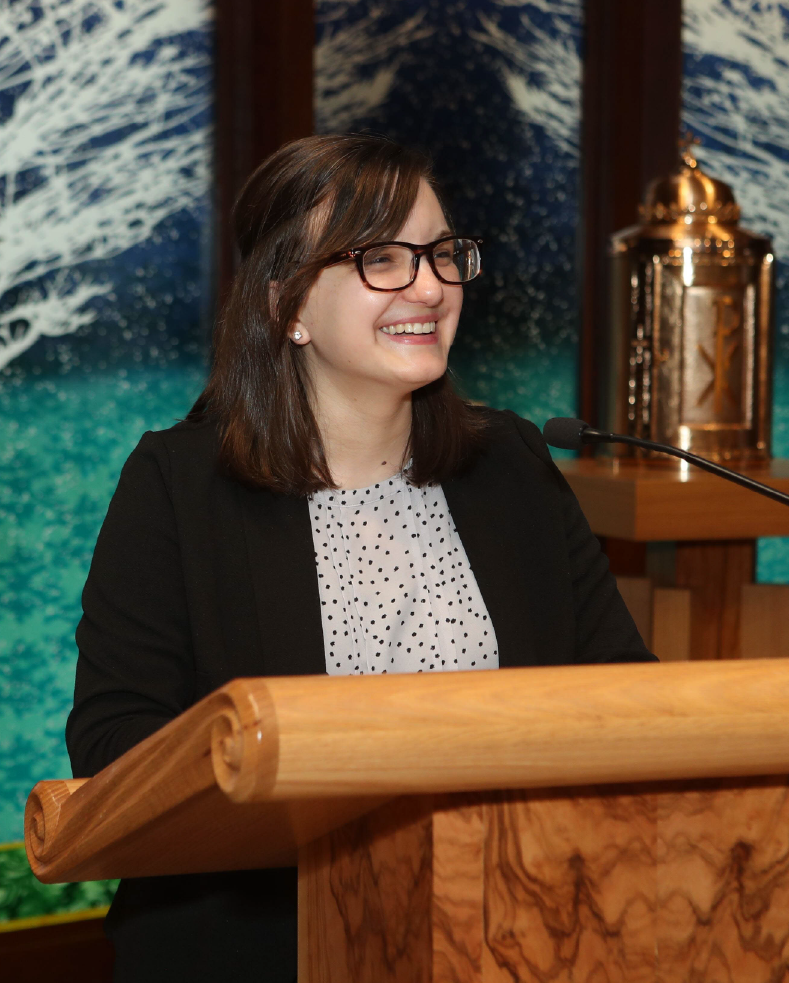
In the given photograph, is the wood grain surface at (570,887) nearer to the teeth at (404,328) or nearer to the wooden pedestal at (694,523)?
the teeth at (404,328)

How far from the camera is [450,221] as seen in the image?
157 cm

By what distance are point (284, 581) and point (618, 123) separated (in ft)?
6.69

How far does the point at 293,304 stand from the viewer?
148 centimetres

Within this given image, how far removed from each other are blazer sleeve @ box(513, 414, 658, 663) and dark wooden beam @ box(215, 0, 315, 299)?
1.30 m

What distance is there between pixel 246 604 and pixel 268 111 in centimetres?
157

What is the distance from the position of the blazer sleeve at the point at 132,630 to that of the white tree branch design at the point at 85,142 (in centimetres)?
125

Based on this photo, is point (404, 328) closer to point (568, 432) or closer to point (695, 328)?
point (568, 432)

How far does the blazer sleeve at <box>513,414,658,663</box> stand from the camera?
5.00 feet

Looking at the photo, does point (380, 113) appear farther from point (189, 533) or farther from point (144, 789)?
point (144, 789)

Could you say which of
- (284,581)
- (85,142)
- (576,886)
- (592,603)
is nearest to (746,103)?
(85,142)

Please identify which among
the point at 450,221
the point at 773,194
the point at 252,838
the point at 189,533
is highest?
the point at 773,194

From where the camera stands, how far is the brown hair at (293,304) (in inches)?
56.7

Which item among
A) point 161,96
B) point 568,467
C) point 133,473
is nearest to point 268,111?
point 161,96

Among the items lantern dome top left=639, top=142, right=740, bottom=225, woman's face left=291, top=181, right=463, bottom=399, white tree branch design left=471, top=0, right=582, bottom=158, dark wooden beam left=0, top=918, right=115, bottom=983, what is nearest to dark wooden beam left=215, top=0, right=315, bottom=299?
white tree branch design left=471, top=0, right=582, bottom=158
